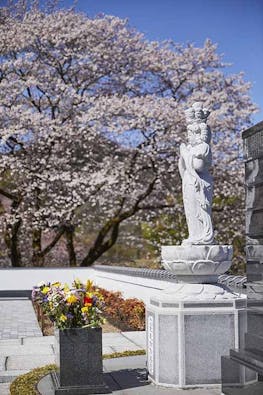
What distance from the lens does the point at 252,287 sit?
A: 611cm

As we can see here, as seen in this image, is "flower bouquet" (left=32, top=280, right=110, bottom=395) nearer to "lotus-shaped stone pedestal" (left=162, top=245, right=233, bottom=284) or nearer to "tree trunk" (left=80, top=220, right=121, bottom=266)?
"lotus-shaped stone pedestal" (left=162, top=245, right=233, bottom=284)

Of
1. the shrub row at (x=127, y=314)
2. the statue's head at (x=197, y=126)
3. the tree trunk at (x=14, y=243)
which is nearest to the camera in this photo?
the statue's head at (x=197, y=126)

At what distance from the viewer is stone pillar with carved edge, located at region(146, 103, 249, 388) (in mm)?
6855

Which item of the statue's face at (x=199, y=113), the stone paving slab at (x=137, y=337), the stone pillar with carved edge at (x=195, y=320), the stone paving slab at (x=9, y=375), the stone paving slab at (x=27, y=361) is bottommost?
the stone paving slab at (x=9, y=375)

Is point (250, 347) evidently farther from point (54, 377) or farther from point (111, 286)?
point (111, 286)

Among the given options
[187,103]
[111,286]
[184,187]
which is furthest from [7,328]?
[187,103]

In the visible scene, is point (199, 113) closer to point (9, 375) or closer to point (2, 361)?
point (9, 375)

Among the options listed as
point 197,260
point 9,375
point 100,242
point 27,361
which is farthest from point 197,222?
point 100,242

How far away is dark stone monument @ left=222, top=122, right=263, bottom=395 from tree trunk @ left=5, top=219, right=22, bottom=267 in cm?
1788

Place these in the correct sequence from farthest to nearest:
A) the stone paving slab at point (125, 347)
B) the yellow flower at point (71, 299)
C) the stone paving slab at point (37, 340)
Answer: the stone paving slab at point (37, 340) → the stone paving slab at point (125, 347) → the yellow flower at point (71, 299)

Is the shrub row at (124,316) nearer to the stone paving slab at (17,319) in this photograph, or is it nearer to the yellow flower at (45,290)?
the stone paving slab at (17,319)

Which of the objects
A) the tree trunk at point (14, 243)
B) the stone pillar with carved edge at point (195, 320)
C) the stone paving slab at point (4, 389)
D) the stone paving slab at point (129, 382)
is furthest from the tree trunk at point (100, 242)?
the stone pillar with carved edge at point (195, 320)

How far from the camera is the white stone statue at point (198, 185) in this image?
7203 millimetres

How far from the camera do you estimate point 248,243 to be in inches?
242
